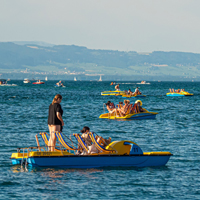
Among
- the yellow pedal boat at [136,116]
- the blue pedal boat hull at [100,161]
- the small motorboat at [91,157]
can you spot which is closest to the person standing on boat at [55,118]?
the small motorboat at [91,157]

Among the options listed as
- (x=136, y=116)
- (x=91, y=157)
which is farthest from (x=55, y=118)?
(x=136, y=116)

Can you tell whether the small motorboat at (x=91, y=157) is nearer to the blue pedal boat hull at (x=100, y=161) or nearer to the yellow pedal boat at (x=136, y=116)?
the blue pedal boat hull at (x=100, y=161)

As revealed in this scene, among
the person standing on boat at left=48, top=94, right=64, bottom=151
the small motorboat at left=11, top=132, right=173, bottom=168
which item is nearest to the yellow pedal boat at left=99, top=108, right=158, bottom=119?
the small motorboat at left=11, top=132, right=173, bottom=168

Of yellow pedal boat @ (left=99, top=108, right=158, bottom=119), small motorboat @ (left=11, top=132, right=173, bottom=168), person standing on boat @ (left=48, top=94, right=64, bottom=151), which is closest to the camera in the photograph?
small motorboat @ (left=11, top=132, right=173, bottom=168)

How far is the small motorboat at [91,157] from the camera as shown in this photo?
18359mm

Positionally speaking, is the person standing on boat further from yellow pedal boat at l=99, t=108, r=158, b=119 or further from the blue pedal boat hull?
yellow pedal boat at l=99, t=108, r=158, b=119

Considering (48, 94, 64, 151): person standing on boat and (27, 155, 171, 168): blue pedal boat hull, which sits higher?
(48, 94, 64, 151): person standing on boat

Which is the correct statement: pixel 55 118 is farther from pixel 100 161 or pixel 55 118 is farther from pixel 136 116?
pixel 136 116

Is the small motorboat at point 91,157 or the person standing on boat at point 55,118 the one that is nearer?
the small motorboat at point 91,157

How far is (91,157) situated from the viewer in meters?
18.8

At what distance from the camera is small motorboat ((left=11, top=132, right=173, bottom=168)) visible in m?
18.4

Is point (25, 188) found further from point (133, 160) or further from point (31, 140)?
point (31, 140)

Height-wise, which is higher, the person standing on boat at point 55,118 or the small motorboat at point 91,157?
the person standing on boat at point 55,118

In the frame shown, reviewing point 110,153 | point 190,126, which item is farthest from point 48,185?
point 190,126
